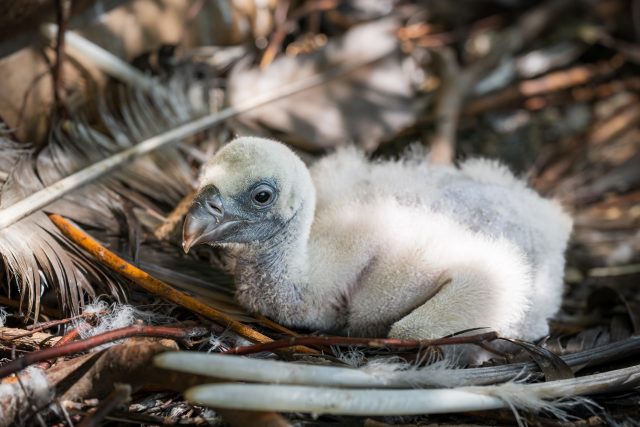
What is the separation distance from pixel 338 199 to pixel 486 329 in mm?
536

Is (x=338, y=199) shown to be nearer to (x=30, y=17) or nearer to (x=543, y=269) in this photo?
(x=543, y=269)

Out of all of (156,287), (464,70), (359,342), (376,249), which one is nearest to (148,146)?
(156,287)

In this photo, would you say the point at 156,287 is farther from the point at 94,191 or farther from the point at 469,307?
the point at 469,307

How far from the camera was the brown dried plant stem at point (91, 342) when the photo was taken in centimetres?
138

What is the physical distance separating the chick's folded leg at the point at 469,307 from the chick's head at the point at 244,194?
42cm

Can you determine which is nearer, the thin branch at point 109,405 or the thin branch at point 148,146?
the thin branch at point 109,405

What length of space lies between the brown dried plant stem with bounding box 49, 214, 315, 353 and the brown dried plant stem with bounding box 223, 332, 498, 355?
0.11 meters

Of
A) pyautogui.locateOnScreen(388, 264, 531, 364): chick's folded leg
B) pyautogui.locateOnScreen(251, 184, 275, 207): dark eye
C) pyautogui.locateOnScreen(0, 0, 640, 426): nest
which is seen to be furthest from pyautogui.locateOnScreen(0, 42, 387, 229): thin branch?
pyautogui.locateOnScreen(388, 264, 531, 364): chick's folded leg

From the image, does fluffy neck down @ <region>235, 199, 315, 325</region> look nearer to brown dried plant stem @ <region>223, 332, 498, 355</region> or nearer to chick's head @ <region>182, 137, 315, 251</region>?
chick's head @ <region>182, 137, 315, 251</region>

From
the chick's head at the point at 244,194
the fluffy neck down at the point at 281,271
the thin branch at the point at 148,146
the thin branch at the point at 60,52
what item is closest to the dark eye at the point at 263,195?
the chick's head at the point at 244,194

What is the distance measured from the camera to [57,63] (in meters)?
2.12

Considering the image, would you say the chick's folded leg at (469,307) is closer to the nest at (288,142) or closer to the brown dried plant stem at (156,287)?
the nest at (288,142)

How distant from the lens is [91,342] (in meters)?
1.46

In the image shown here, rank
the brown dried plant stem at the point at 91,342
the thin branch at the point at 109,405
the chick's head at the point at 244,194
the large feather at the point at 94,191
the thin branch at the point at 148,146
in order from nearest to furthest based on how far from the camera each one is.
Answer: the thin branch at the point at 109,405
the brown dried plant stem at the point at 91,342
the chick's head at the point at 244,194
the large feather at the point at 94,191
the thin branch at the point at 148,146
